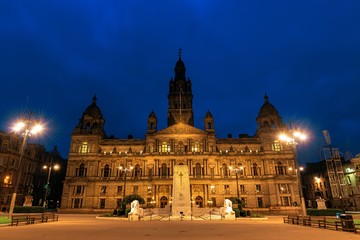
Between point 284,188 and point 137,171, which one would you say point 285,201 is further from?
point 137,171

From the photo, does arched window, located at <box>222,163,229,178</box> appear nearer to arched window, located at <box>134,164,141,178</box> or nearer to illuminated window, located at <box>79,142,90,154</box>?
arched window, located at <box>134,164,141,178</box>

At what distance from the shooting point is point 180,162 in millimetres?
58844

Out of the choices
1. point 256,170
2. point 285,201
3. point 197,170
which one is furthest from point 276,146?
point 197,170

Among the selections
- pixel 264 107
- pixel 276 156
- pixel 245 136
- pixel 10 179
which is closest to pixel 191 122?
pixel 245 136

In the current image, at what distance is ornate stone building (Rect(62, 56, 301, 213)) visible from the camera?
185ft

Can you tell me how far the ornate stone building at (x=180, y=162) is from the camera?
56312mm

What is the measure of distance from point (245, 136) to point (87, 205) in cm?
4586

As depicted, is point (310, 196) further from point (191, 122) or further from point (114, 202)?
point (114, 202)

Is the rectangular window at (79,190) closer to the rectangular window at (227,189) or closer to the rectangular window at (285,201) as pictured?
the rectangular window at (227,189)

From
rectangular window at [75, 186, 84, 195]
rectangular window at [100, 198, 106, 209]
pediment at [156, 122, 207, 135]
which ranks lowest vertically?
rectangular window at [100, 198, 106, 209]

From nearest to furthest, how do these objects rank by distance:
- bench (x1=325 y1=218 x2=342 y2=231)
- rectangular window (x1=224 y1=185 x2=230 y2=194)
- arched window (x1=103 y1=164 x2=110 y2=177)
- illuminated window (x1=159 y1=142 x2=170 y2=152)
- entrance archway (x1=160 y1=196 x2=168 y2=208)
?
bench (x1=325 y1=218 x2=342 y2=231)
entrance archway (x1=160 y1=196 x2=168 y2=208)
rectangular window (x1=224 y1=185 x2=230 y2=194)
arched window (x1=103 y1=164 x2=110 y2=177)
illuminated window (x1=159 y1=142 x2=170 y2=152)

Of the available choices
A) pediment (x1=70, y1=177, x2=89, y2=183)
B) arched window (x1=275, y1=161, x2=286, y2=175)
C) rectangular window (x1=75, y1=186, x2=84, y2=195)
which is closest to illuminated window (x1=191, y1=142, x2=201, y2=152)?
arched window (x1=275, y1=161, x2=286, y2=175)

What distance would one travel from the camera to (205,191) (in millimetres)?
55438

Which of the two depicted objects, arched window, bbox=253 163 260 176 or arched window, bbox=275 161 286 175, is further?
arched window, bbox=253 163 260 176
